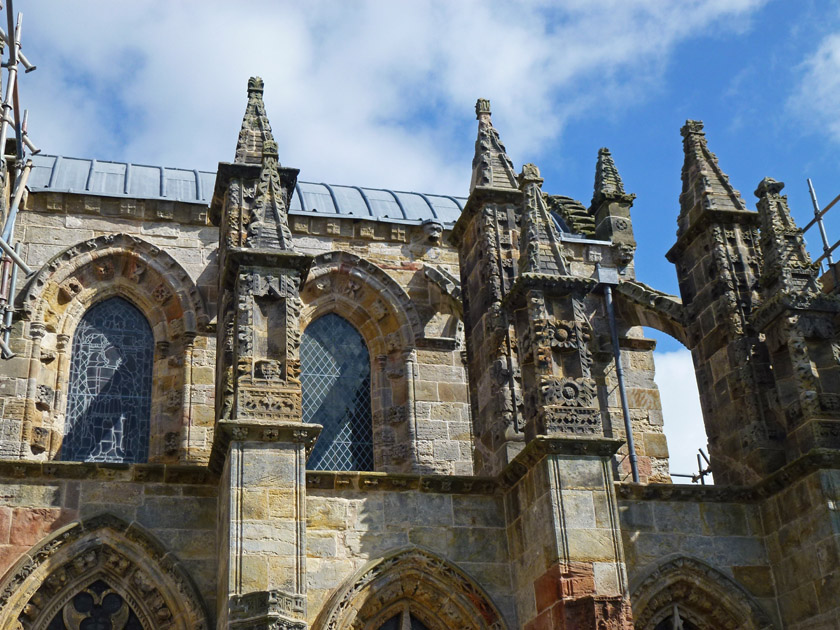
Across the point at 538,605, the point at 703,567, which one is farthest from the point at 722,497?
the point at 538,605

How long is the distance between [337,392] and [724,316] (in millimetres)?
5948

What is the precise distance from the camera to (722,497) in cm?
1463

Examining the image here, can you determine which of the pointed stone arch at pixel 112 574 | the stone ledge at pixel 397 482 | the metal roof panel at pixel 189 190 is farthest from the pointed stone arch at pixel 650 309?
the pointed stone arch at pixel 112 574

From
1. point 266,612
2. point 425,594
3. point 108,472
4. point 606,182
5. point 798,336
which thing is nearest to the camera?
point 266,612

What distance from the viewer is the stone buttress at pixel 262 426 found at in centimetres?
1198

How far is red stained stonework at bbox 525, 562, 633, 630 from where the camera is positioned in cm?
1227

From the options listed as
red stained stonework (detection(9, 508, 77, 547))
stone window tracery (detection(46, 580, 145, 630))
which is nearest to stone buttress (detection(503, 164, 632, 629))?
stone window tracery (detection(46, 580, 145, 630))

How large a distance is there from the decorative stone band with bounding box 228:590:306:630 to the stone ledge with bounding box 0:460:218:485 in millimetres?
2056

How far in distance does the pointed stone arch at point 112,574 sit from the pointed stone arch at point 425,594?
6.14 ft

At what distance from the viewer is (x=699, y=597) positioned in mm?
14188

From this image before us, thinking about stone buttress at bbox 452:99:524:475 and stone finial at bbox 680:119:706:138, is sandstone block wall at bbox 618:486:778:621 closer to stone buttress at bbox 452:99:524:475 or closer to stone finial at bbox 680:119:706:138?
stone buttress at bbox 452:99:524:475

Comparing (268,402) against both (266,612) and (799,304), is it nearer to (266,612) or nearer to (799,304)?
(266,612)

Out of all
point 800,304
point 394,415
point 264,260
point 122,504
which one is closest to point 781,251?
point 800,304

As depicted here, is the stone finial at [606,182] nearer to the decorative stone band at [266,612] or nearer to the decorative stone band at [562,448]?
the decorative stone band at [562,448]
